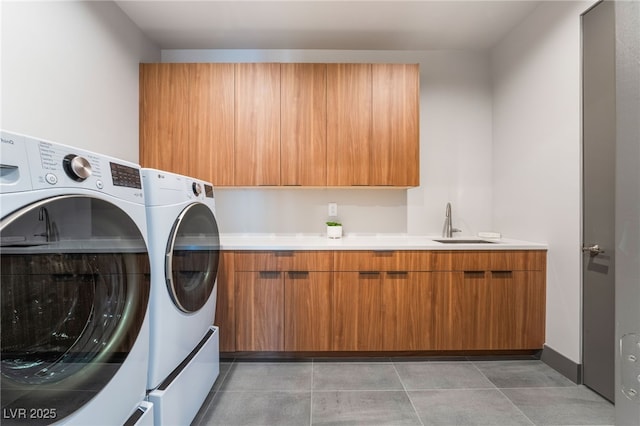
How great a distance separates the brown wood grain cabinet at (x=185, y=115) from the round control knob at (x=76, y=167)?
1522 mm

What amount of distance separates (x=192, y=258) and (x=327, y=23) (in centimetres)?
205

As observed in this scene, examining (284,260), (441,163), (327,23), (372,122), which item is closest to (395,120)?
(372,122)

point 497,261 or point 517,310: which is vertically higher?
point 497,261

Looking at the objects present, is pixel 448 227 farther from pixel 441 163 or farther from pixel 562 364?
pixel 562 364

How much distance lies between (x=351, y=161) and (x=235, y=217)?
119cm

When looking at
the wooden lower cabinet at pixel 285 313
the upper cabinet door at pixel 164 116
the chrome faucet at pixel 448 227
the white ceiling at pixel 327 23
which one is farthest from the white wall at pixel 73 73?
the chrome faucet at pixel 448 227

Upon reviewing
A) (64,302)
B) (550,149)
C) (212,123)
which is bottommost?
(64,302)

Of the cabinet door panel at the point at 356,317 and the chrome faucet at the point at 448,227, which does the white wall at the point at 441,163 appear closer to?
the chrome faucet at the point at 448,227

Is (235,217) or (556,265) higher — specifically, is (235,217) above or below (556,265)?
above

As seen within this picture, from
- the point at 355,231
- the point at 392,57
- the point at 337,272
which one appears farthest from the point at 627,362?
the point at 392,57

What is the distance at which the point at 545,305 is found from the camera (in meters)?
2.04

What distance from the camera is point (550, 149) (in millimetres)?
1988

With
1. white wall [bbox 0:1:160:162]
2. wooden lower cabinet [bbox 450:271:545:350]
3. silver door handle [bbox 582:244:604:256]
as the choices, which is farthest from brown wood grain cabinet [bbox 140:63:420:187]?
silver door handle [bbox 582:244:604:256]

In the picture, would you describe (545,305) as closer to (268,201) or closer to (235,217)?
(268,201)
